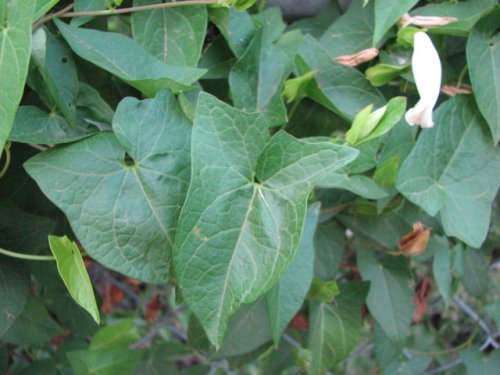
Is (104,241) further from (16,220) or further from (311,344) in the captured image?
(311,344)

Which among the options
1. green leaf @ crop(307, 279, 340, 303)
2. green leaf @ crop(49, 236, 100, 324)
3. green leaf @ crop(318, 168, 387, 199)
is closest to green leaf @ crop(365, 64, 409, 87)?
green leaf @ crop(318, 168, 387, 199)

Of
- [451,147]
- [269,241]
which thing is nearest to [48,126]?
[269,241]

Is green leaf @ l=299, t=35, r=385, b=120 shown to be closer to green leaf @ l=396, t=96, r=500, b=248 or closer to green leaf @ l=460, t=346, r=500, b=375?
green leaf @ l=396, t=96, r=500, b=248

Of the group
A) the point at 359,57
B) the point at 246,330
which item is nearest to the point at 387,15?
the point at 359,57

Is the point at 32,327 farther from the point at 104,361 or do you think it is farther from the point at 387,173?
the point at 387,173

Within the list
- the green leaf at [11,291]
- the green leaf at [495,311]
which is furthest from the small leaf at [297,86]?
the green leaf at [495,311]

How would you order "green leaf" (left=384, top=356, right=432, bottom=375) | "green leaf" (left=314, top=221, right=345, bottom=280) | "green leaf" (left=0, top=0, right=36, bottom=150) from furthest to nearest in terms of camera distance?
1. "green leaf" (left=384, top=356, right=432, bottom=375)
2. "green leaf" (left=314, top=221, right=345, bottom=280)
3. "green leaf" (left=0, top=0, right=36, bottom=150)

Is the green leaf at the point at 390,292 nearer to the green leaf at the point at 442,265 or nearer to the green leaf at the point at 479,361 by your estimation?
the green leaf at the point at 442,265
